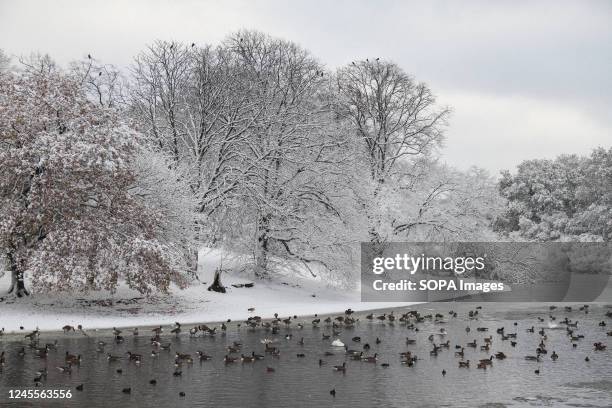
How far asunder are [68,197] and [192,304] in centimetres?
1001

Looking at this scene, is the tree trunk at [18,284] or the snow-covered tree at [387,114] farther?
the snow-covered tree at [387,114]

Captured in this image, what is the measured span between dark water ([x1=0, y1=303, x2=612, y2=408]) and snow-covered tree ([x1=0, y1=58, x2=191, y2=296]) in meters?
4.26

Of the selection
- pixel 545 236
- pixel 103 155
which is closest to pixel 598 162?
pixel 545 236

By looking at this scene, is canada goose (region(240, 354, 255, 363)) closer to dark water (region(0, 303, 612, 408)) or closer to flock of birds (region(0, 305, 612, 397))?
flock of birds (region(0, 305, 612, 397))

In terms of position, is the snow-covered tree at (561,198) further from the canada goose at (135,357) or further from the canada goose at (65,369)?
the canada goose at (65,369)

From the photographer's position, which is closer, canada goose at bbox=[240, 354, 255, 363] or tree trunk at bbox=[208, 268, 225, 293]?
canada goose at bbox=[240, 354, 255, 363]

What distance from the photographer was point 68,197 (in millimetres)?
36125

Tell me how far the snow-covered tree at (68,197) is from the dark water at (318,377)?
426cm

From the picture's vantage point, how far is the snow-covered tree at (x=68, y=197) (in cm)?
3550

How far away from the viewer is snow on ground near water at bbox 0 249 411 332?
36.1 metres

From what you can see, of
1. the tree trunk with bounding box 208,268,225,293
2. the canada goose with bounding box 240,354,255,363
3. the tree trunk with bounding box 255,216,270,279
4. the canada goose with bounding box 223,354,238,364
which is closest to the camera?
the canada goose with bounding box 223,354,238,364

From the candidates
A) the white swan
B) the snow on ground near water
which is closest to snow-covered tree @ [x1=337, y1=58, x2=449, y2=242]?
the snow on ground near water

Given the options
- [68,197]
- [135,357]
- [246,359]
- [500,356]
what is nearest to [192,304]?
[68,197]

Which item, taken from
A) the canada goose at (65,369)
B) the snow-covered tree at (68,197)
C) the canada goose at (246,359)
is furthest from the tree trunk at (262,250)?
the canada goose at (65,369)
